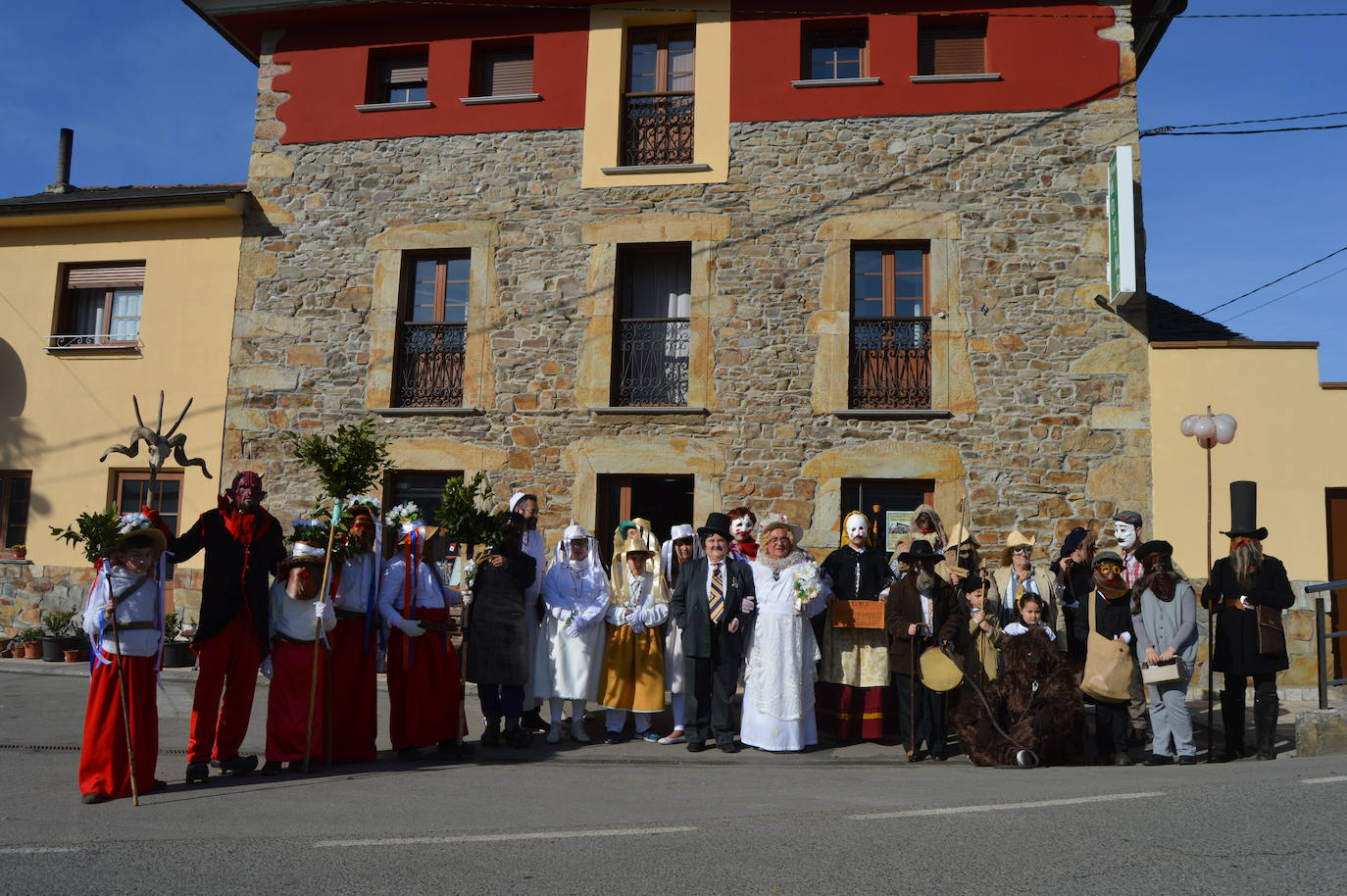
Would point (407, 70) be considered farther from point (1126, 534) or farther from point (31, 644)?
point (1126, 534)

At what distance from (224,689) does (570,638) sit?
2.71 m

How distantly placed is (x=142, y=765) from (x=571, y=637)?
3.34 m

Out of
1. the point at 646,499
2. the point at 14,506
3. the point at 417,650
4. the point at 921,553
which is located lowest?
the point at 417,650

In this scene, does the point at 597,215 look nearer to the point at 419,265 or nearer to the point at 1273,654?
the point at 419,265

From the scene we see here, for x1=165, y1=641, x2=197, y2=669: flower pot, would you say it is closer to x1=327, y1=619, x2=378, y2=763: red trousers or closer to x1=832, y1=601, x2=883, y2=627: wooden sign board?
x1=327, y1=619, x2=378, y2=763: red trousers

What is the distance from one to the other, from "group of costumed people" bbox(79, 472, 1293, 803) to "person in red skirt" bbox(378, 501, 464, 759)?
0.02 m

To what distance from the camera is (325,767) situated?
7707mm

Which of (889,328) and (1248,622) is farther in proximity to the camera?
(889,328)

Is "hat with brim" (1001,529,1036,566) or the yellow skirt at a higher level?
"hat with brim" (1001,529,1036,566)

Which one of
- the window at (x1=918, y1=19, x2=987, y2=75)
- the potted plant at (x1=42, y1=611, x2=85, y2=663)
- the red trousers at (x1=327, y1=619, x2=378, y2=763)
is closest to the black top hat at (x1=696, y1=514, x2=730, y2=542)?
the red trousers at (x1=327, y1=619, x2=378, y2=763)

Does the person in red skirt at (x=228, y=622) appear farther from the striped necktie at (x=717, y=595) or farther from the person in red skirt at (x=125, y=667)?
the striped necktie at (x=717, y=595)

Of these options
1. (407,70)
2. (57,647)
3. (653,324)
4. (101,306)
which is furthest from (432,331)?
(57,647)

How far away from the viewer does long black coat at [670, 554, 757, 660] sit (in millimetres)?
8594

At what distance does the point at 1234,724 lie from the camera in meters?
8.58
